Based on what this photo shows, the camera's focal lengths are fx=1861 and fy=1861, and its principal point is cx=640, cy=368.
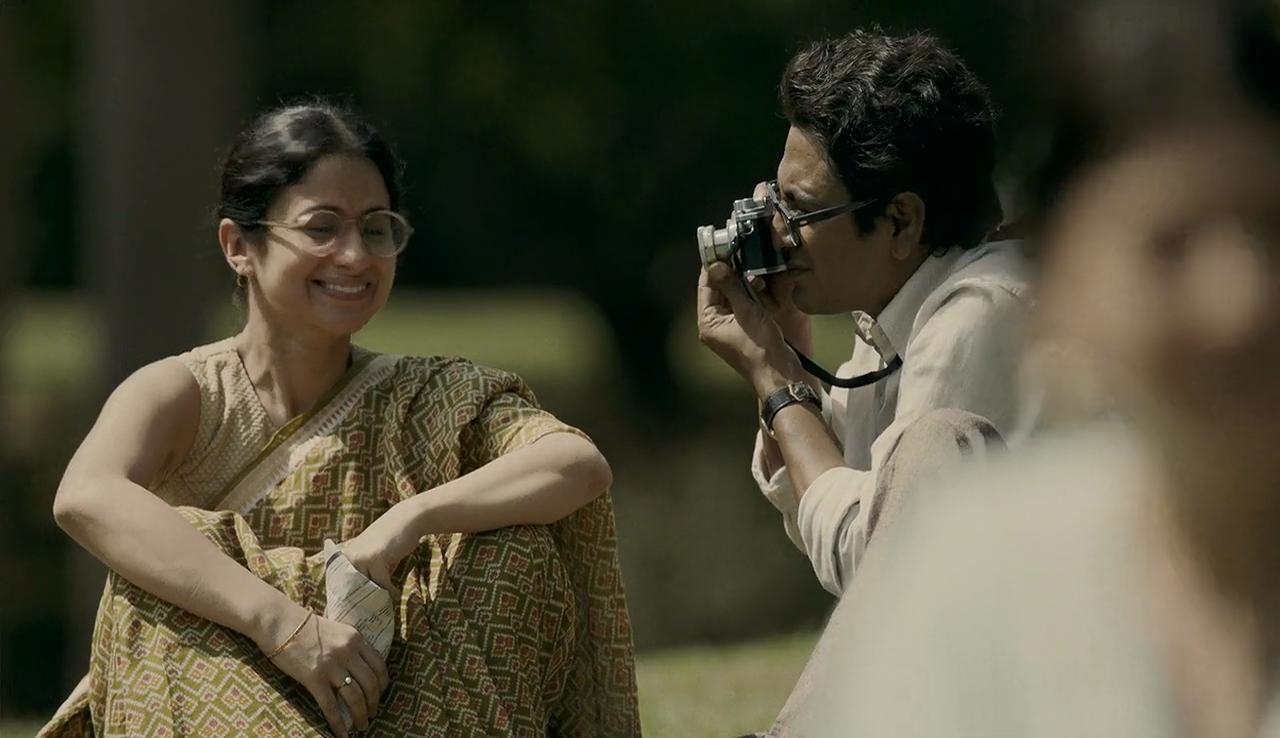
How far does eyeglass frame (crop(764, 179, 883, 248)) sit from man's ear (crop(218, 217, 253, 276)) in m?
1.02

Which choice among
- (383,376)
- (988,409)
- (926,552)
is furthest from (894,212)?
(926,552)

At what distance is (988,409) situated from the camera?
2.91m

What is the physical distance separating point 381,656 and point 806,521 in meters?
0.75

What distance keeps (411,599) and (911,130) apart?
1166 mm

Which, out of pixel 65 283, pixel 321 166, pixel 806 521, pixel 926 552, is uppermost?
pixel 926 552

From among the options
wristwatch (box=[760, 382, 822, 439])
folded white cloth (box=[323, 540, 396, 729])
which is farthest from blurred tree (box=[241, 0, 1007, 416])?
folded white cloth (box=[323, 540, 396, 729])

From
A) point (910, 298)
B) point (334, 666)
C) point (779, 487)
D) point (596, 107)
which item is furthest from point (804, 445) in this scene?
point (596, 107)

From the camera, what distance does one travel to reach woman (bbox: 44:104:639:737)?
309 centimetres

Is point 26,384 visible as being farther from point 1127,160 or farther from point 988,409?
point 1127,160

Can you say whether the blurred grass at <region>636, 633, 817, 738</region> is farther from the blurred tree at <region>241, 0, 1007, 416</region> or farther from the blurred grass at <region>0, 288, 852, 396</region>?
the blurred tree at <region>241, 0, 1007, 416</region>

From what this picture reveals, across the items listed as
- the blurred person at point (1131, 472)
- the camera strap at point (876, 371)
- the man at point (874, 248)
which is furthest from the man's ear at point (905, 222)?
the blurred person at point (1131, 472)

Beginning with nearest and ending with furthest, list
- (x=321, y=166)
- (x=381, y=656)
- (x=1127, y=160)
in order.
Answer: (x=1127, y=160)
(x=381, y=656)
(x=321, y=166)

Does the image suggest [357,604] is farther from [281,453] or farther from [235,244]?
[235,244]

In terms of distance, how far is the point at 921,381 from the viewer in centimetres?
301
